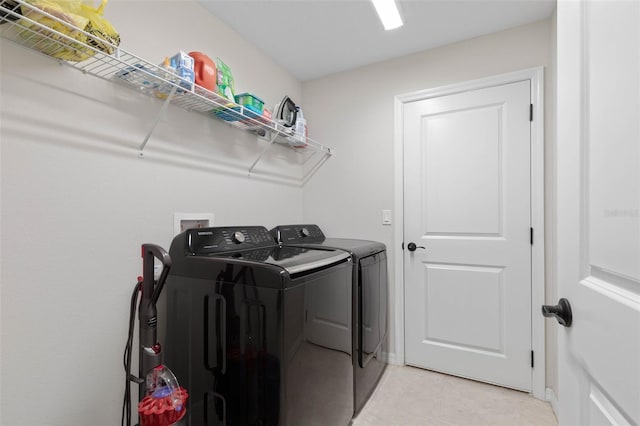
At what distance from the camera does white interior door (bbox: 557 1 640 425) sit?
0.50 meters

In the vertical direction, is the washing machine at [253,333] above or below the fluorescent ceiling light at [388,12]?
below

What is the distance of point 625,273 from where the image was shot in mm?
524

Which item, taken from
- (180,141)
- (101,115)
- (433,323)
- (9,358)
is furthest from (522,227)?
(9,358)

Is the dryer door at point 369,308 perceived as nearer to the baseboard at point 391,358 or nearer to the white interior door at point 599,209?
A: the baseboard at point 391,358

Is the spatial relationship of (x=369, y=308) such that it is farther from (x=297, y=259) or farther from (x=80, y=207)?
(x=80, y=207)

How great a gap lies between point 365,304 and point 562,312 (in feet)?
4.10

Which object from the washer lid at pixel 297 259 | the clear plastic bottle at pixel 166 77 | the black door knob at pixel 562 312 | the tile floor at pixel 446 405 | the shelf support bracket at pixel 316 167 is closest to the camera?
the black door knob at pixel 562 312

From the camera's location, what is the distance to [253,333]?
3.88 feet

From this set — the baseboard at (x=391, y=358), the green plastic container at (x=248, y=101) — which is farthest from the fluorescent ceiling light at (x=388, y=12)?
the baseboard at (x=391, y=358)

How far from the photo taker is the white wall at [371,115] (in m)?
2.17

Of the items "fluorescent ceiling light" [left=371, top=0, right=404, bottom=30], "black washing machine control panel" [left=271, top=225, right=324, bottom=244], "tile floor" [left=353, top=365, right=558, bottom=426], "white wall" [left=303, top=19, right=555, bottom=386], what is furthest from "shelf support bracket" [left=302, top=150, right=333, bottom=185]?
"tile floor" [left=353, top=365, right=558, bottom=426]

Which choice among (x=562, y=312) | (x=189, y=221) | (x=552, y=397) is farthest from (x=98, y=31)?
(x=552, y=397)

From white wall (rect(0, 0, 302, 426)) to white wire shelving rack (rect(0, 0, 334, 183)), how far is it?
0.16 ft

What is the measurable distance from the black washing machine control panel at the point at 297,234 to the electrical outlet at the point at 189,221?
1.54 ft
